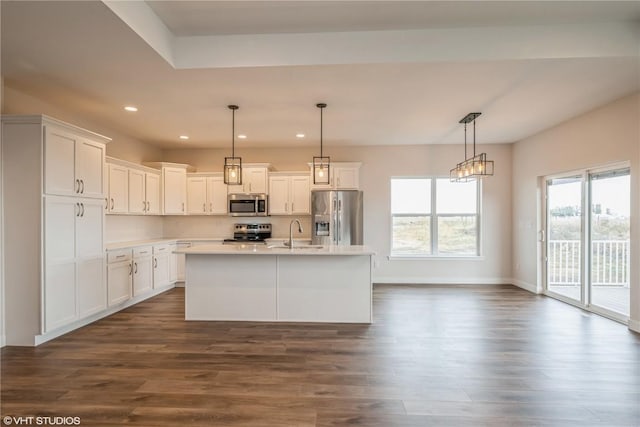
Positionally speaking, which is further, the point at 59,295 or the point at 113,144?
the point at 113,144

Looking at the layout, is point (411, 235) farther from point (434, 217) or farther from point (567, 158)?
point (567, 158)

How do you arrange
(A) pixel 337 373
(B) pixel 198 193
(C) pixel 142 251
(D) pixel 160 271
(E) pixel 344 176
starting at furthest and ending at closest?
(B) pixel 198 193 → (E) pixel 344 176 → (D) pixel 160 271 → (C) pixel 142 251 → (A) pixel 337 373

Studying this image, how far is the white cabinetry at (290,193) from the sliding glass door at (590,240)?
4.23 metres

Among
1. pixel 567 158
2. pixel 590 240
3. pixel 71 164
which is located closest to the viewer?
pixel 71 164

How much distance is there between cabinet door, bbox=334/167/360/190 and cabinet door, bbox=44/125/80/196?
4030 mm

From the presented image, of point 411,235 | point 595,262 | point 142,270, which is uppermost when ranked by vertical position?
point 411,235

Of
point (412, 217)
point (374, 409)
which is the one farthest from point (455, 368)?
point (412, 217)

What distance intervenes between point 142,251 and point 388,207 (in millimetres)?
4478

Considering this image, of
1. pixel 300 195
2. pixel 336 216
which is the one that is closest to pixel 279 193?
pixel 300 195

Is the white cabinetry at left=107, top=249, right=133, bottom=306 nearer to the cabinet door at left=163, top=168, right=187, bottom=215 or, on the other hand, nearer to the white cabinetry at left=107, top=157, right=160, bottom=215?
the white cabinetry at left=107, top=157, right=160, bottom=215

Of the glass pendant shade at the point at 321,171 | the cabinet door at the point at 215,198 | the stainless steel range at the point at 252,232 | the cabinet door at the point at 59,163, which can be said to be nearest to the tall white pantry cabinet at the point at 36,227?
the cabinet door at the point at 59,163

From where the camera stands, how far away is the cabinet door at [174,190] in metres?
6.21

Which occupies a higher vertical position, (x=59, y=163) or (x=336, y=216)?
(x=59, y=163)

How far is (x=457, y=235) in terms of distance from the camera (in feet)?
21.9
